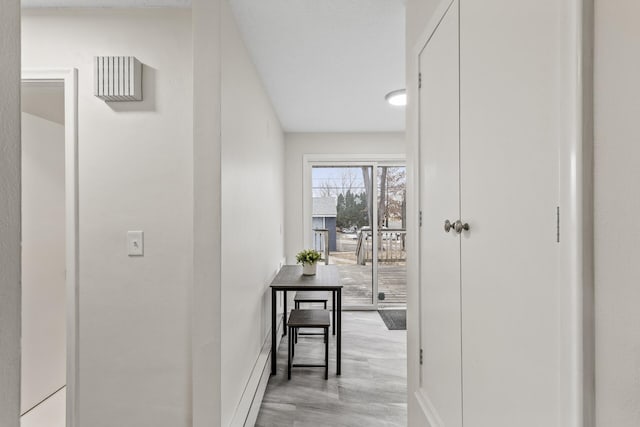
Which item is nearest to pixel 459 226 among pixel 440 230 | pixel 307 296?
pixel 440 230

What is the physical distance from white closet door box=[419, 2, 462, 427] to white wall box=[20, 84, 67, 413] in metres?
2.32

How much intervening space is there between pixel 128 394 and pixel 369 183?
3.70m

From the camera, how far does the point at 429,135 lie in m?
1.60

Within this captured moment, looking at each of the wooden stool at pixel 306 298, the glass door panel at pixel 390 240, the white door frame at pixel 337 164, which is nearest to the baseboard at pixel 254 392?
the wooden stool at pixel 306 298

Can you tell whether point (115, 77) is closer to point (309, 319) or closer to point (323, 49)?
point (323, 49)

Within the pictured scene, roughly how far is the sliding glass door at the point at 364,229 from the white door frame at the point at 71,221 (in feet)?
10.6

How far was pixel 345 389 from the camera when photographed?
2666 millimetres

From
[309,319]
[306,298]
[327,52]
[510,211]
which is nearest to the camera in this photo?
[510,211]

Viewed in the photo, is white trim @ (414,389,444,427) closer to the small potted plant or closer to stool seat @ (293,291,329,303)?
the small potted plant

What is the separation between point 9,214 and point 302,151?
4.38m

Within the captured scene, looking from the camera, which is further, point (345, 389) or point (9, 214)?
point (345, 389)

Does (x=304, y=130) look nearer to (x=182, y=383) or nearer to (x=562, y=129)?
(x=182, y=383)

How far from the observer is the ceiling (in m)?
1.93

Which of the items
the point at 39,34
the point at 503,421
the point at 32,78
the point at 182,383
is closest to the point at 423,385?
the point at 503,421
